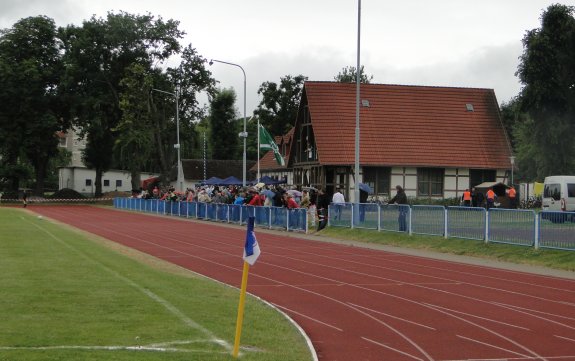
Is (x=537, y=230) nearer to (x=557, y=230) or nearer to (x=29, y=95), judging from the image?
(x=557, y=230)

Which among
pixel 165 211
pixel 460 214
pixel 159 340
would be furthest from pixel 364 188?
pixel 159 340

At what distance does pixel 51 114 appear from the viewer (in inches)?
3081

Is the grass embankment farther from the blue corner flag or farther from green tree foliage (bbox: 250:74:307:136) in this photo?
green tree foliage (bbox: 250:74:307:136)

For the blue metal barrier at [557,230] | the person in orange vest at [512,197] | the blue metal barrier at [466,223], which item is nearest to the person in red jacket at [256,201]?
the blue metal barrier at [466,223]

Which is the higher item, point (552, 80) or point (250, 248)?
point (552, 80)

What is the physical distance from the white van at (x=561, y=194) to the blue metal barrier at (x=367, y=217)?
40.6 feet

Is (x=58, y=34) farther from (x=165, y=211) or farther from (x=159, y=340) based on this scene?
(x=159, y=340)

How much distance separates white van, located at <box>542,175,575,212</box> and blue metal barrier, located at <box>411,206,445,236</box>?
13735 millimetres

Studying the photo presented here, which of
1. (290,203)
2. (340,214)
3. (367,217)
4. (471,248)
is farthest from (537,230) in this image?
(290,203)

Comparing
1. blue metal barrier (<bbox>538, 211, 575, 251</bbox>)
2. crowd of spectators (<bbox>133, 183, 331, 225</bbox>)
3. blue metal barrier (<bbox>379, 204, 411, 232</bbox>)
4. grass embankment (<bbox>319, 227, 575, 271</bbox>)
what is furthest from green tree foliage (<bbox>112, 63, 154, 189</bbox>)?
blue metal barrier (<bbox>538, 211, 575, 251</bbox>)

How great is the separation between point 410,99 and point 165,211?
1921 centimetres

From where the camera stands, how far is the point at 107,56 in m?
77.4

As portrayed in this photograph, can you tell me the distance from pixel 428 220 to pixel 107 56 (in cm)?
5737

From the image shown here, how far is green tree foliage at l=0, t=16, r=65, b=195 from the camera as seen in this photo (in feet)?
→ 253
